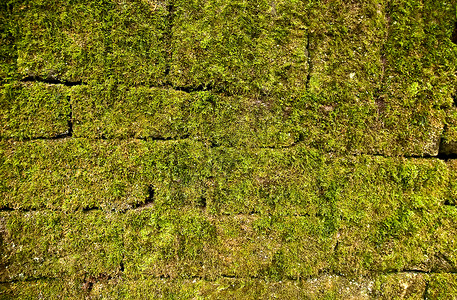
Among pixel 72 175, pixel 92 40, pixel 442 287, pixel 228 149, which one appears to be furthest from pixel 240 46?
pixel 442 287

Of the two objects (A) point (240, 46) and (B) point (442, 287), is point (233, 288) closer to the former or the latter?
(B) point (442, 287)

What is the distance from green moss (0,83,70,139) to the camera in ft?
5.75

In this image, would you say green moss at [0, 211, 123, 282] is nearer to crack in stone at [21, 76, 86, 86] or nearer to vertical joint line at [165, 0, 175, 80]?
crack in stone at [21, 76, 86, 86]

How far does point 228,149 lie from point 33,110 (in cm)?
139

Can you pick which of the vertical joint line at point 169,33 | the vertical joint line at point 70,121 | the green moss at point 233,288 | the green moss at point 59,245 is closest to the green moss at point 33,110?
the vertical joint line at point 70,121

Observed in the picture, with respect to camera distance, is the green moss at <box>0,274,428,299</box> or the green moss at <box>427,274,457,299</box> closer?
the green moss at <box>0,274,428,299</box>

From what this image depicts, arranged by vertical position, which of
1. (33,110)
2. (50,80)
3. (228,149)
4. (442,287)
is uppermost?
(50,80)

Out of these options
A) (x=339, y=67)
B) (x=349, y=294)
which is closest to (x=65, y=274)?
(x=349, y=294)

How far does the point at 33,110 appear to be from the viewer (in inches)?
69.7

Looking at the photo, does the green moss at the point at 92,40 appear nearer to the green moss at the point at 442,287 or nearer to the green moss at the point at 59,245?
the green moss at the point at 59,245

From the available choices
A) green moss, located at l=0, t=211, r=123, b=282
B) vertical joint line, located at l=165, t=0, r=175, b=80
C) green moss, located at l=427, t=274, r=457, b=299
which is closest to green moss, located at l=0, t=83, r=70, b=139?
green moss, located at l=0, t=211, r=123, b=282

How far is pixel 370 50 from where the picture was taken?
186 cm

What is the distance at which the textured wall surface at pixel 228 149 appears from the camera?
177cm

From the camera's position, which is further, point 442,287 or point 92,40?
point 442,287
